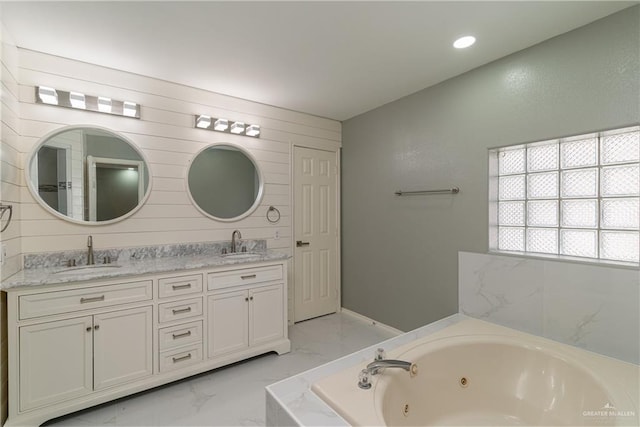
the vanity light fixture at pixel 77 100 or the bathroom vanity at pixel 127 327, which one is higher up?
the vanity light fixture at pixel 77 100

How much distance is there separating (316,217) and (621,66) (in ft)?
8.76

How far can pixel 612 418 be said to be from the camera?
4.10ft

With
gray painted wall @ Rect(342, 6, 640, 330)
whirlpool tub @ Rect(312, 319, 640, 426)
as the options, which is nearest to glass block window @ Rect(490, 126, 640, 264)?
gray painted wall @ Rect(342, 6, 640, 330)

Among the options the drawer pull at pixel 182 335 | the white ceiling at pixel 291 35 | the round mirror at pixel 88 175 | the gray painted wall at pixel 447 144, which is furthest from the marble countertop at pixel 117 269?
the white ceiling at pixel 291 35

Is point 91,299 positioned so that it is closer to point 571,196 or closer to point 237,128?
point 237,128

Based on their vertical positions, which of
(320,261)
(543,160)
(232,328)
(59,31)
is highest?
(59,31)

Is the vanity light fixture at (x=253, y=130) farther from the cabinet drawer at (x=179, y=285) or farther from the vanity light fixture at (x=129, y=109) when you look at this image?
the cabinet drawer at (x=179, y=285)

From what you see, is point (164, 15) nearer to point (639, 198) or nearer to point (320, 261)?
point (320, 261)

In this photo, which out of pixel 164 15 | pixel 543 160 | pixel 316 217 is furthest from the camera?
pixel 316 217

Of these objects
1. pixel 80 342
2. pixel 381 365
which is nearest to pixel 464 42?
pixel 381 365

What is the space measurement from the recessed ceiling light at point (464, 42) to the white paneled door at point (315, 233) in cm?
182

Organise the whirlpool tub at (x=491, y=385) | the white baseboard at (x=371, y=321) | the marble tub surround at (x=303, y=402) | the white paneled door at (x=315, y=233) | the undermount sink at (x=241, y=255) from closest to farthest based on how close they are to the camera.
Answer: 1. the marble tub surround at (x=303, y=402)
2. the whirlpool tub at (x=491, y=385)
3. the undermount sink at (x=241, y=255)
4. the white baseboard at (x=371, y=321)
5. the white paneled door at (x=315, y=233)

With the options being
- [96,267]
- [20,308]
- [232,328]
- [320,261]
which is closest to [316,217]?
[320,261]

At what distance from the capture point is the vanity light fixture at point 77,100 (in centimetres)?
206
